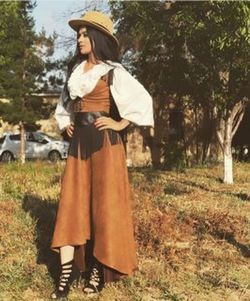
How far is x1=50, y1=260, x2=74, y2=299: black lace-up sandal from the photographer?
421 centimetres

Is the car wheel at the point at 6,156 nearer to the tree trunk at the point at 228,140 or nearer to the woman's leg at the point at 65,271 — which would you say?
the tree trunk at the point at 228,140

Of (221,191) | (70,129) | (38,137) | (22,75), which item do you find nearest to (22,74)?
(22,75)

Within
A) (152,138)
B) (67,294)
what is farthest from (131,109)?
(152,138)

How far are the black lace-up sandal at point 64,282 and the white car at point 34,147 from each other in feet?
87.4

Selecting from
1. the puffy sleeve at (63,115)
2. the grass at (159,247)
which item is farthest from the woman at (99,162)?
the grass at (159,247)

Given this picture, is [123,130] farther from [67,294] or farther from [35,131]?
[35,131]

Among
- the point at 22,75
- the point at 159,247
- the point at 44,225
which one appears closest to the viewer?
the point at 159,247

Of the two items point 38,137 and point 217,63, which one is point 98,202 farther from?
point 38,137

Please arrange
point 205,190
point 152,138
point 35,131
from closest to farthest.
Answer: point 205,190 < point 152,138 < point 35,131

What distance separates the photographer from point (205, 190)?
31.2ft

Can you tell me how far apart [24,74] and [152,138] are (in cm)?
1053

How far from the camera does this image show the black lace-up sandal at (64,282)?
13.8 ft

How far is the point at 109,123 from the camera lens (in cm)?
418

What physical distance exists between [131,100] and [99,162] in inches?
19.3
